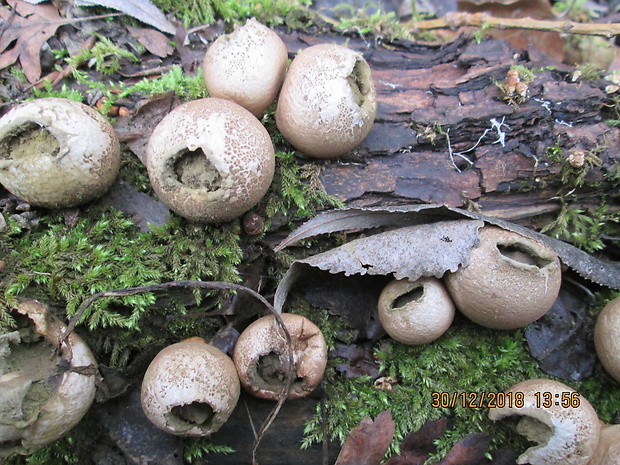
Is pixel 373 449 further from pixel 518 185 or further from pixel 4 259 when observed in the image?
pixel 4 259

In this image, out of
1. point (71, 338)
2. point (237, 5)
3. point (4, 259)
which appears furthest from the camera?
point (237, 5)

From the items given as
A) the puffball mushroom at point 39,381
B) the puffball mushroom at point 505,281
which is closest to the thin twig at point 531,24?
the puffball mushroom at point 505,281

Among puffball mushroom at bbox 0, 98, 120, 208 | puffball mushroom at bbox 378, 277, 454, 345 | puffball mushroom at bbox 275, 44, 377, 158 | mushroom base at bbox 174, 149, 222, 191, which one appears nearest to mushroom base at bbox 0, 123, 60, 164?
puffball mushroom at bbox 0, 98, 120, 208

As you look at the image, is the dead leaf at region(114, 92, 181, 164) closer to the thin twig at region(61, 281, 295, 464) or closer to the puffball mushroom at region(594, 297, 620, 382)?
the thin twig at region(61, 281, 295, 464)

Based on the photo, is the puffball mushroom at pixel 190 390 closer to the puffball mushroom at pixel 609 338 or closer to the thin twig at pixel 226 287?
the thin twig at pixel 226 287

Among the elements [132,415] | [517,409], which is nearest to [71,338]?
[132,415]

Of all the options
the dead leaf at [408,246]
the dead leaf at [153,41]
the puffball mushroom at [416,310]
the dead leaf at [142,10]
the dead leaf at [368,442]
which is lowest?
the dead leaf at [368,442]

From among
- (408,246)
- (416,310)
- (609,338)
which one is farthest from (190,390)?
(609,338)

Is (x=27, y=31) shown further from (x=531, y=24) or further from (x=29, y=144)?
(x=531, y=24)
